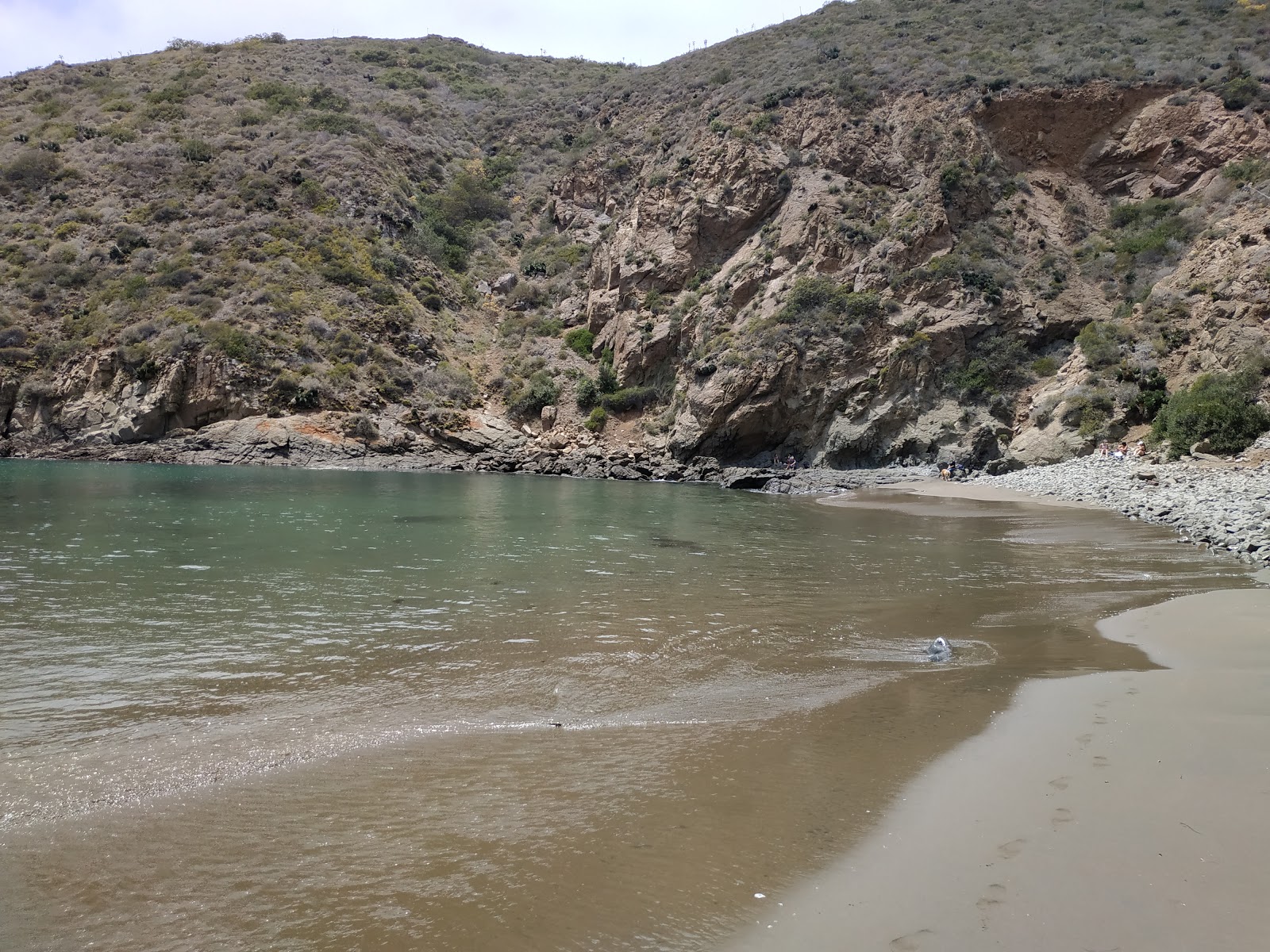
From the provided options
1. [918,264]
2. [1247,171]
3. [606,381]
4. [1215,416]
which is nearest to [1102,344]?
[1215,416]

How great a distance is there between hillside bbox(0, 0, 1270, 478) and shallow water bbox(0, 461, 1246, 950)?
25429 mm

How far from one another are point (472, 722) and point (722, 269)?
4524cm

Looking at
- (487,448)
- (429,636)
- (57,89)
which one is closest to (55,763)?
(429,636)

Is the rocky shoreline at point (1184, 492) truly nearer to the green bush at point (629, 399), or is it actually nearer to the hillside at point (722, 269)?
the hillside at point (722, 269)

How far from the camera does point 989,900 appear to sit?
3088 millimetres

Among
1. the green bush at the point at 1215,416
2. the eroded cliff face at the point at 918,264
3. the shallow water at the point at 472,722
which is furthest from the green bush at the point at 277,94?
the green bush at the point at 1215,416

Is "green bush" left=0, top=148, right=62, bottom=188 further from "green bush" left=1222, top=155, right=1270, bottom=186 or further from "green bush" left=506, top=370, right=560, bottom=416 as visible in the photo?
"green bush" left=1222, top=155, right=1270, bottom=186

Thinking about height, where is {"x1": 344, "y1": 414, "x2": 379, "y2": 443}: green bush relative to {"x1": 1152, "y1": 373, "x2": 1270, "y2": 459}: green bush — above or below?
below

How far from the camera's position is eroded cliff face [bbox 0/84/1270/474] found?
36.8 metres

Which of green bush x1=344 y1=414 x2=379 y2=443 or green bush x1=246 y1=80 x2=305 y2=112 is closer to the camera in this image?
green bush x1=344 y1=414 x2=379 y2=443

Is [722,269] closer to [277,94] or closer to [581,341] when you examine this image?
[581,341]

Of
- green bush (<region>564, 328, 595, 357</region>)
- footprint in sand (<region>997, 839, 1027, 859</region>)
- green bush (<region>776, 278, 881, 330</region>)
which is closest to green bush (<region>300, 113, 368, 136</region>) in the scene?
green bush (<region>564, 328, 595, 357</region>)

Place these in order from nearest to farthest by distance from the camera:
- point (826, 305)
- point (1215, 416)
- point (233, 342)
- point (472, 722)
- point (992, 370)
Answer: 1. point (472, 722)
2. point (1215, 416)
3. point (992, 370)
4. point (826, 305)
5. point (233, 342)

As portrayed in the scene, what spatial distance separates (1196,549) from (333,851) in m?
14.6
